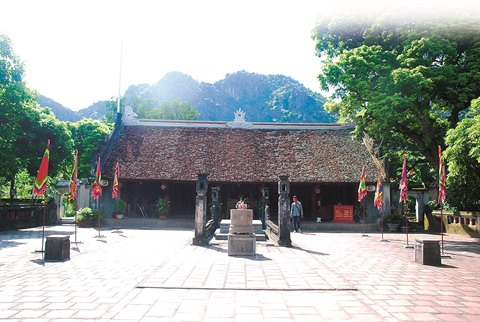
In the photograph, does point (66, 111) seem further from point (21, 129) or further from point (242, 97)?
point (21, 129)

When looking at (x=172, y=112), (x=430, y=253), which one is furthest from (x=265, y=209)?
(x=172, y=112)

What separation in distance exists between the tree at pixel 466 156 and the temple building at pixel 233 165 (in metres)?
5.28

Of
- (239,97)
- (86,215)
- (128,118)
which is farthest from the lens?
(239,97)

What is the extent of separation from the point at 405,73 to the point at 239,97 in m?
94.9

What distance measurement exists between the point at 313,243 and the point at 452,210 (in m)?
9.08

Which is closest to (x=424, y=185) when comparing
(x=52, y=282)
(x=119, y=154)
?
(x=119, y=154)

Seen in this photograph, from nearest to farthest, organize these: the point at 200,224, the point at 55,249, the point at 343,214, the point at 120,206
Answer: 1. the point at 55,249
2. the point at 200,224
3. the point at 120,206
4. the point at 343,214

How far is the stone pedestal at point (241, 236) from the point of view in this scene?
1116cm

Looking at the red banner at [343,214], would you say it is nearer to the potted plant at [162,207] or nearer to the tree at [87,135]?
the potted plant at [162,207]

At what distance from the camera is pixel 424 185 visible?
27031 mm

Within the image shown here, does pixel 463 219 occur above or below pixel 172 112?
below

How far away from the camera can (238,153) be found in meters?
25.0

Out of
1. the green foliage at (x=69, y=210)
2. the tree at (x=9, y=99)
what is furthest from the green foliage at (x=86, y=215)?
the green foliage at (x=69, y=210)

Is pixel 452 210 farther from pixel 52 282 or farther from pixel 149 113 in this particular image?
pixel 149 113
